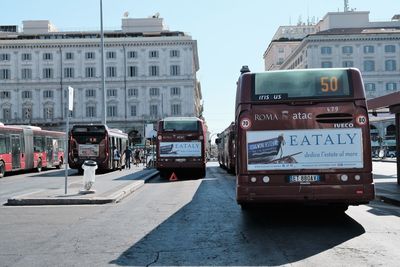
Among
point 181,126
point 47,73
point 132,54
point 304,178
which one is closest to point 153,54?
point 132,54

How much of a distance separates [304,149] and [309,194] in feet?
2.77

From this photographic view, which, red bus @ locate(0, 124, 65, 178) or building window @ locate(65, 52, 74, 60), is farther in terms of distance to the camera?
building window @ locate(65, 52, 74, 60)

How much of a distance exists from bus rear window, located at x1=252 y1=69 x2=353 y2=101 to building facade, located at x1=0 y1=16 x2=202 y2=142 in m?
100

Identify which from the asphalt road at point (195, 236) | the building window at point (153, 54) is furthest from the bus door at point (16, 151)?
the building window at point (153, 54)

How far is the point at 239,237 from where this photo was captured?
9211mm

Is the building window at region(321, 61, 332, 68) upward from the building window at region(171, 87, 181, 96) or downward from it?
upward

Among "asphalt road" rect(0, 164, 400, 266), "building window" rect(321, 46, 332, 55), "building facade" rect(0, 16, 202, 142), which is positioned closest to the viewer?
"asphalt road" rect(0, 164, 400, 266)

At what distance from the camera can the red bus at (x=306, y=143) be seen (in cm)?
1004

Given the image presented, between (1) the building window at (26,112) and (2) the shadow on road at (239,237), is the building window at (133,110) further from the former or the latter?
(2) the shadow on road at (239,237)

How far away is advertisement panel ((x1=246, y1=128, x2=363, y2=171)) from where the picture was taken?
1012 cm

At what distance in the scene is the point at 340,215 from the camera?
1202 cm

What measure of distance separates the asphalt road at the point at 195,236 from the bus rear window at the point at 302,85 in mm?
2502

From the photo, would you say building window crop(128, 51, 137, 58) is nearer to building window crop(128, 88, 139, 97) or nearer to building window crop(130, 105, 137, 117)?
building window crop(128, 88, 139, 97)

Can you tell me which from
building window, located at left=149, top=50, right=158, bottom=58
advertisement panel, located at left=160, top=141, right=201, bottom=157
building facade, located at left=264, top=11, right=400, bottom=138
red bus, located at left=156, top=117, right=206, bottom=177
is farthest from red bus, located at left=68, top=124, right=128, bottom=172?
building facade, located at left=264, top=11, right=400, bottom=138
